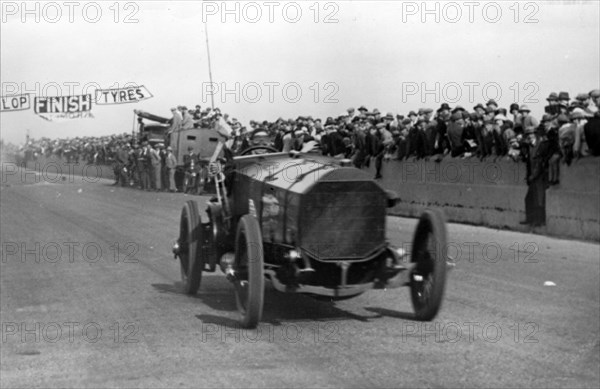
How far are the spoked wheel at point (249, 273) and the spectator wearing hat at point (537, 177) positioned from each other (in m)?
8.58

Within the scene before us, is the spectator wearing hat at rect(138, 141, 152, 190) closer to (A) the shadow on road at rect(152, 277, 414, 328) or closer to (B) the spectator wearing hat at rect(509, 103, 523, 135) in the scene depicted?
(B) the spectator wearing hat at rect(509, 103, 523, 135)

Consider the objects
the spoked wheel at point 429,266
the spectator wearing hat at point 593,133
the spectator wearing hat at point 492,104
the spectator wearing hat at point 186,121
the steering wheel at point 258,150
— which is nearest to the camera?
the spoked wheel at point 429,266

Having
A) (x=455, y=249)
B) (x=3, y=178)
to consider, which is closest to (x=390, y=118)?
(x=455, y=249)

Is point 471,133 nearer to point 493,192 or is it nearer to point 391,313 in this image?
point 493,192

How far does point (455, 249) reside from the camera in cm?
1322

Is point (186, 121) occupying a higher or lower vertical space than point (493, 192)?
higher

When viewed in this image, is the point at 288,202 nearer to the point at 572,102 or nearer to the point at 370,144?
the point at 572,102

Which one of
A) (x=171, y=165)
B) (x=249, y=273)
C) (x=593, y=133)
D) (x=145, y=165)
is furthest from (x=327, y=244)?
(x=145, y=165)

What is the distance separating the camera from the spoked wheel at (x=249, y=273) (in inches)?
289

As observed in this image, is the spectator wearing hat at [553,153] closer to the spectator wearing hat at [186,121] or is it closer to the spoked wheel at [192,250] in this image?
the spoked wheel at [192,250]

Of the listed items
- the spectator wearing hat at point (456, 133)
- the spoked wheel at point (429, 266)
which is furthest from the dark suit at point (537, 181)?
the spoked wheel at point (429, 266)

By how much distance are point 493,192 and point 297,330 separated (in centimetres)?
987

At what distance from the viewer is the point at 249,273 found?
24.3 ft

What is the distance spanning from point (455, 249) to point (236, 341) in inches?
269
